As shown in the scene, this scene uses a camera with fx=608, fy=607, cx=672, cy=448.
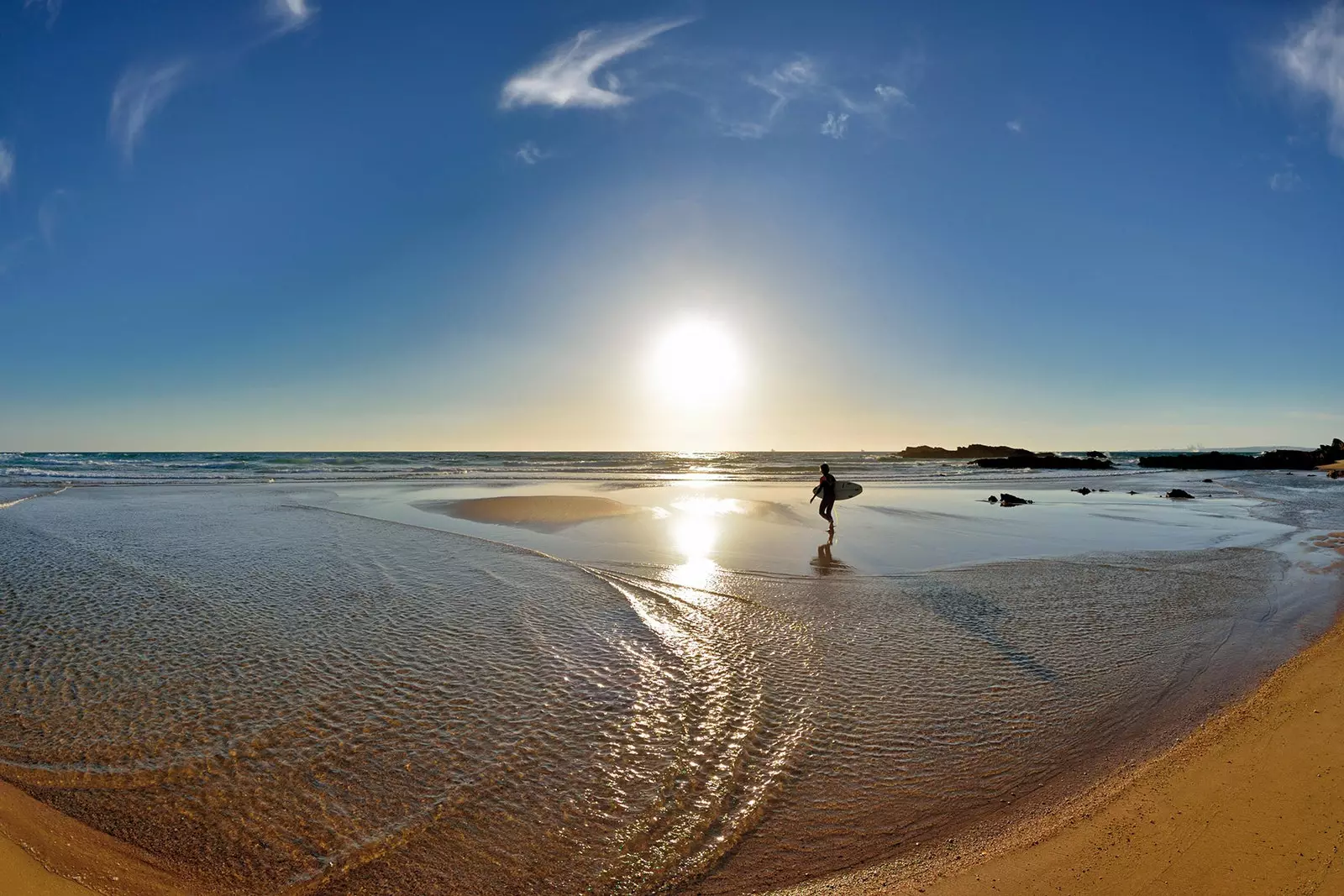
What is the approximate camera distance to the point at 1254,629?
9.20 meters

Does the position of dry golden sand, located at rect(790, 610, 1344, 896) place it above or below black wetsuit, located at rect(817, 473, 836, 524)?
below

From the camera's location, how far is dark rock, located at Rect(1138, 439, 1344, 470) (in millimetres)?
67625

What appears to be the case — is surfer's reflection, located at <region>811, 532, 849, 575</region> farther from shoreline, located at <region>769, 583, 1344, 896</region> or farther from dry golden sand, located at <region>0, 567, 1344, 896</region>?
dry golden sand, located at <region>0, 567, 1344, 896</region>

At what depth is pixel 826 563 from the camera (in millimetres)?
14195

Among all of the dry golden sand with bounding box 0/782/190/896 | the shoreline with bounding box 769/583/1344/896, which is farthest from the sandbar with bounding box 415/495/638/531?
the shoreline with bounding box 769/583/1344/896

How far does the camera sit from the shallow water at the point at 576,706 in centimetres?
437

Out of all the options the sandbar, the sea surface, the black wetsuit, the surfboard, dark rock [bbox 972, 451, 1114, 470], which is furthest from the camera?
dark rock [bbox 972, 451, 1114, 470]

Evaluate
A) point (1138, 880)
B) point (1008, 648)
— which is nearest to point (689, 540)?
point (1008, 648)

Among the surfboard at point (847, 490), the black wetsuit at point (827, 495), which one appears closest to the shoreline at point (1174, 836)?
the black wetsuit at point (827, 495)

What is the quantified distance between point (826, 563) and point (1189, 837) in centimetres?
1005

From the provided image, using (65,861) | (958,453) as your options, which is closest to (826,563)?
(65,861)

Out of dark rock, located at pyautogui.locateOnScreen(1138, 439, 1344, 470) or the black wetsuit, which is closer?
the black wetsuit

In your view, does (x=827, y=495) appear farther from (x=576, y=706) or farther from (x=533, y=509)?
(x=576, y=706)

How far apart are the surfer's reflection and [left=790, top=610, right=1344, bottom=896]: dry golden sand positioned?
7920mm
